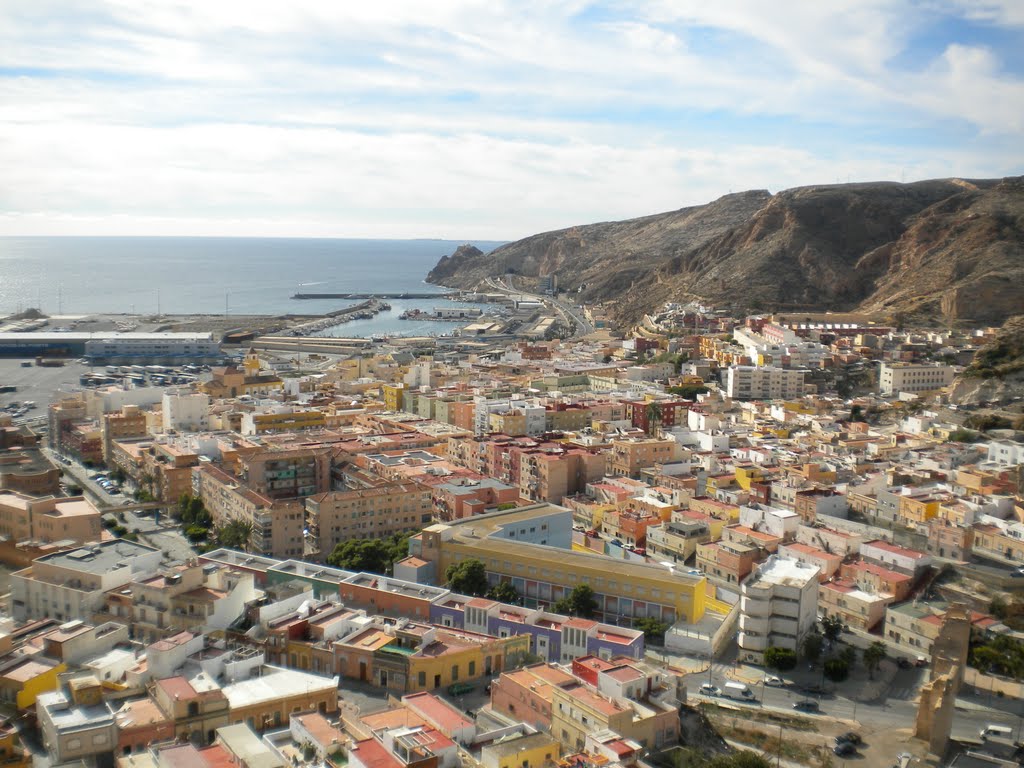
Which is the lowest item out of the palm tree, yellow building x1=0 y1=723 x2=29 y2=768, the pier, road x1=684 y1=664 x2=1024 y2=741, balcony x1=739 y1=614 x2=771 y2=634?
road x1=684 y1=664 x2=1024 y2=741

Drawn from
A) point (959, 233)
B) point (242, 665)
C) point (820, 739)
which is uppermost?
point (959, 233)

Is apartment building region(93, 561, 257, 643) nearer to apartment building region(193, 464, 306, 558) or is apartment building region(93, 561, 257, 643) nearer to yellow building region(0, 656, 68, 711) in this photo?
yellow building region(0, 656, 68, 711)

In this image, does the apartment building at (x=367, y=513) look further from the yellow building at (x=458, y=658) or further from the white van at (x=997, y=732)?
the white van at (x=997, y=732)

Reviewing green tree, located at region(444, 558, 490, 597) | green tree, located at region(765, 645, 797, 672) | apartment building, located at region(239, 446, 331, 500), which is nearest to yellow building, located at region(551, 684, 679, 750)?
green tree, located at region(765, 645, 797, 672)

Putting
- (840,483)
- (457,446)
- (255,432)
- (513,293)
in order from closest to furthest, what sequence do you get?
(840,483) → (457,446) → (255,432) → (513,293)

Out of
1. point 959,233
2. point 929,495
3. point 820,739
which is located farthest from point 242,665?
point 959,233

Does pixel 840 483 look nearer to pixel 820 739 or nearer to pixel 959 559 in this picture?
pixel 959 559

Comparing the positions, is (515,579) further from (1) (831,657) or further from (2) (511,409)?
(2) (511,409)
